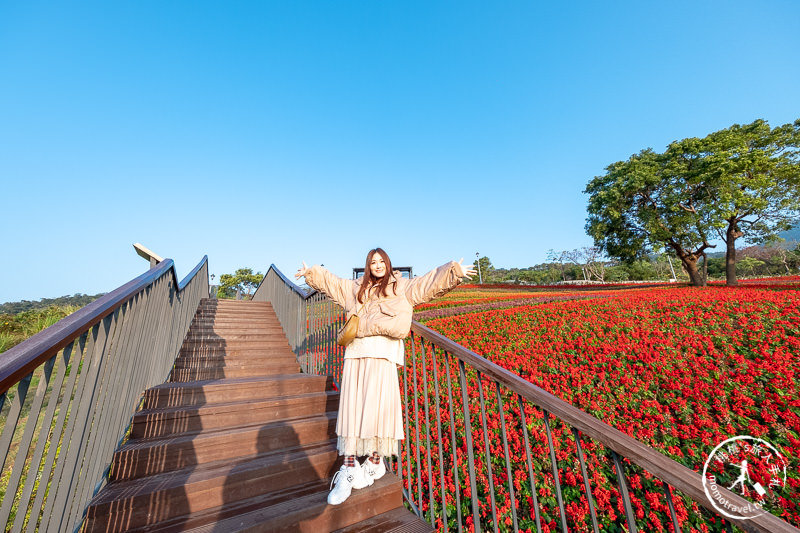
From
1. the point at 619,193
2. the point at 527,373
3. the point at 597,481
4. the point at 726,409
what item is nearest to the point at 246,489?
the point at 597,481

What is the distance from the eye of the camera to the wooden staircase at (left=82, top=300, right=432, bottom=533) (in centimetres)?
191

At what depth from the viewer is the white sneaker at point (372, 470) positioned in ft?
7.26

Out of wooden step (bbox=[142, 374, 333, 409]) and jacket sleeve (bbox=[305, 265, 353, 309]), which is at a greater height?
jacket sleeve (bbox=[305, 265, 353, 309])

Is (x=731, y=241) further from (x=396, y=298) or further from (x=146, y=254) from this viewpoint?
(x=146, y=254)

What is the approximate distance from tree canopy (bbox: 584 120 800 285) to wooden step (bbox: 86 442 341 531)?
1981 cm

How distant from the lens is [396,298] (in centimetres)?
221

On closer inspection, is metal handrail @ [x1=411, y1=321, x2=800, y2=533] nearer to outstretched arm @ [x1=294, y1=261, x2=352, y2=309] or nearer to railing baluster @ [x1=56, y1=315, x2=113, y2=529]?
outstretched arm @ [x1=294, y1=261, x2=352, y2=309]

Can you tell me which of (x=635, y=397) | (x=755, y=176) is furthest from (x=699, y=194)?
(x=635, y=397)

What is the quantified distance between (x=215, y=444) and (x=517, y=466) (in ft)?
9.59

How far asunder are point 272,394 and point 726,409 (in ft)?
17.4

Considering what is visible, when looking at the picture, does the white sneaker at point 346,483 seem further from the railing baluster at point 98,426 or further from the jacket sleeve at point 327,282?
the railing baluster at point 98,426

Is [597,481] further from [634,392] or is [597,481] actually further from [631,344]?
[631,344]

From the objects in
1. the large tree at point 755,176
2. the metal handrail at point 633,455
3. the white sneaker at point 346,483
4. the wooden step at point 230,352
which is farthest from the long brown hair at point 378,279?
the large tree at point 755,176

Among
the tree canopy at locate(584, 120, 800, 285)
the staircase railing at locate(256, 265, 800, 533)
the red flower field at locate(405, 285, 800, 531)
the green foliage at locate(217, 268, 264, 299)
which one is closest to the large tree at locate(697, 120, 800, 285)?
the tree canopy at locate(584, 120, 800, 285)
